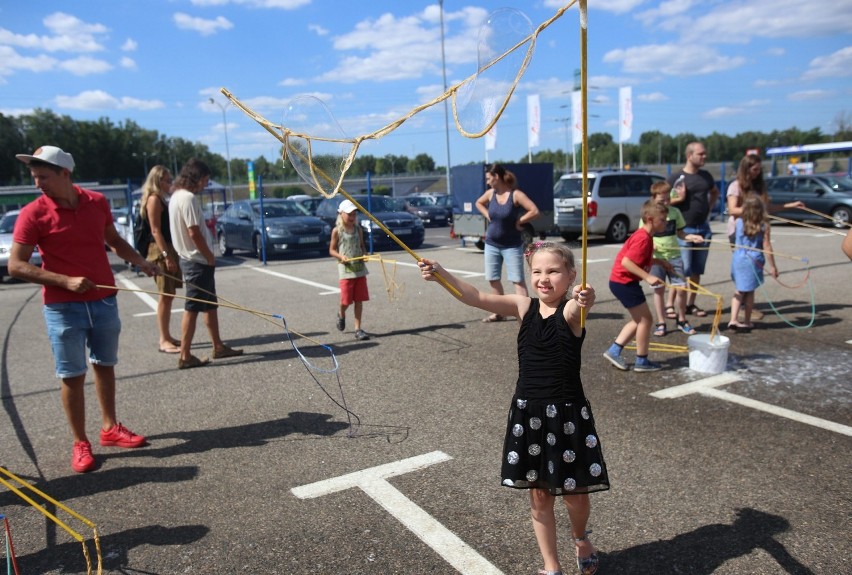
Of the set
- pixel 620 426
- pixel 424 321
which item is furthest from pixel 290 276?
pixel 620 426

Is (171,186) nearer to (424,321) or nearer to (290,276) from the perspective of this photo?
(424,321)

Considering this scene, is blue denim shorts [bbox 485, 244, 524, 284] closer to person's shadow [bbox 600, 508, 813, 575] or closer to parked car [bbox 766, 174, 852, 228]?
person's shadow [bbox 600, 508, 813, 575]

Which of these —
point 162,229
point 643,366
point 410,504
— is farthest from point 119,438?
point 643,366

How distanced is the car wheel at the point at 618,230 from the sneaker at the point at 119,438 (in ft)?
50.5

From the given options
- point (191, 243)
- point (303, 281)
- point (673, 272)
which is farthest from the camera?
point (303, 281)

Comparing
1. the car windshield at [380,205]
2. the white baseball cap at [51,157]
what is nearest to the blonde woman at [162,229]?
the white baseball cap at [51,157]

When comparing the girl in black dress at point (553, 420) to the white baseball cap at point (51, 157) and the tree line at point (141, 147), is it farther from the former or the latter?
the tree line at point (141, 147)

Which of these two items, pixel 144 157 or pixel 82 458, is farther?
pixel 144 157

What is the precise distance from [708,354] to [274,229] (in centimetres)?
1279

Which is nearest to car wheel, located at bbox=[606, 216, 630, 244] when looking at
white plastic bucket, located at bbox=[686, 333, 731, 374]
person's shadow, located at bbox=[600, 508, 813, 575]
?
white plastic bucket, located at bbox=[686, 333, 731, 374]

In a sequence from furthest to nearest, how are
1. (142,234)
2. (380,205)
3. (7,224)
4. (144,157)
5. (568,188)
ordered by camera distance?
(144,157)
(568,188)
(380,205)
(7,224)
(142,234)

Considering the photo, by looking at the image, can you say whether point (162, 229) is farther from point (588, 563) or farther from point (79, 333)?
point (588, 563)

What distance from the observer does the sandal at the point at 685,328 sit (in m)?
6.86

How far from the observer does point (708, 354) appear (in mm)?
5449
